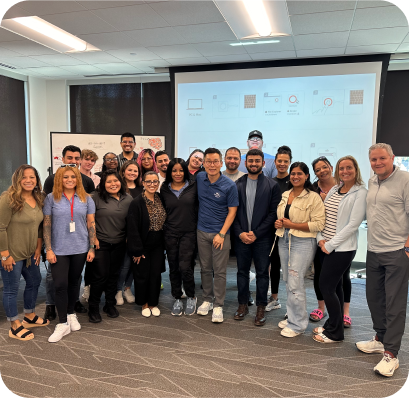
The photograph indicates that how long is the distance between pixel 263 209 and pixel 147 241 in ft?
3.65

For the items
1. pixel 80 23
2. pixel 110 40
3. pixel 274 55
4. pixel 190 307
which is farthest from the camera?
pixel 274 55

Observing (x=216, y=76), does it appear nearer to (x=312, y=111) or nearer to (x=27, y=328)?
(x=312, y=111)

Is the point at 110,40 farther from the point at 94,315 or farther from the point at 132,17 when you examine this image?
the point at 94,315

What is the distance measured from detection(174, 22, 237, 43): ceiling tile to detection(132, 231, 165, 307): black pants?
2727 mm

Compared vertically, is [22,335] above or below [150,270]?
below

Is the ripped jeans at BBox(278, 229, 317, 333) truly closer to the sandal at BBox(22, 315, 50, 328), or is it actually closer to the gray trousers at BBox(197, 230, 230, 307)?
the gray trousers at BBox(197, 230, 230, 307)

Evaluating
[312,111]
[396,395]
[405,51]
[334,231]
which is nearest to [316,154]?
[312,111]

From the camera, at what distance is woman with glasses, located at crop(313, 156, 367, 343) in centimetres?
252

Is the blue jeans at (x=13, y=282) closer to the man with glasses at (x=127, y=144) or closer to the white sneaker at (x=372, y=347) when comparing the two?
the man with glasses at (x=127, y=144)

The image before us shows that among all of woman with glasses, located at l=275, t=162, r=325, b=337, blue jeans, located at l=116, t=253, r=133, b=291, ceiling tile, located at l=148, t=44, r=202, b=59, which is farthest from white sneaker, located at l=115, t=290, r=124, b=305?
ceiling tile, located at l=148, t=44, r=202, b=59

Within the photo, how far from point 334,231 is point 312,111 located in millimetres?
3453

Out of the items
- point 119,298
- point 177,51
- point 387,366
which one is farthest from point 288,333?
point 177,51

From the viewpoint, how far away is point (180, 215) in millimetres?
3152

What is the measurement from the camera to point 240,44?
4840mm
